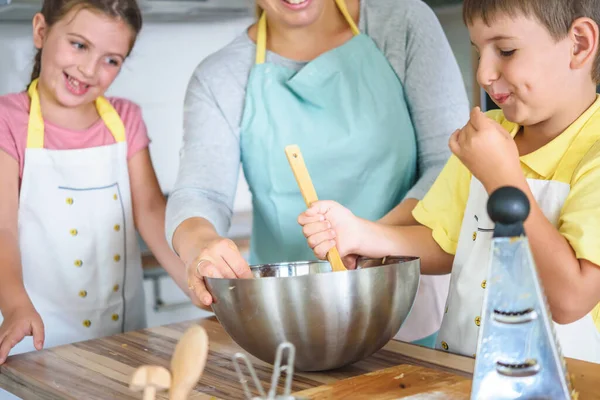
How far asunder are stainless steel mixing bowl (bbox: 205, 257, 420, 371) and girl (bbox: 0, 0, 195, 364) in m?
0.77

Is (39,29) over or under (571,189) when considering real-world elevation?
over

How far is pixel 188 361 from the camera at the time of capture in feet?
2.37

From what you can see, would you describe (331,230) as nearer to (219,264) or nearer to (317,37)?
(219,264)

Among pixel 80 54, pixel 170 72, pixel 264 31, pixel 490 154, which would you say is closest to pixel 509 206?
pixel 490 154

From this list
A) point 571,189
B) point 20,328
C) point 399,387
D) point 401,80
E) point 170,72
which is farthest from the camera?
point 170,72

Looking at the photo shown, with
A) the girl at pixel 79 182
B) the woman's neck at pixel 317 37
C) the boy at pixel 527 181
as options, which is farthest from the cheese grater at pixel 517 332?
the girl at pixel 79 182

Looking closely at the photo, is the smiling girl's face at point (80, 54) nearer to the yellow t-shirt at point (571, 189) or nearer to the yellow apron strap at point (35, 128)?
the yellow apron strap at point (35, 128)

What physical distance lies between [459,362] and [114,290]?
0.94 m

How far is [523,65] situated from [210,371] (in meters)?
0.55

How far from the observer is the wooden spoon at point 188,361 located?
0.71 meters

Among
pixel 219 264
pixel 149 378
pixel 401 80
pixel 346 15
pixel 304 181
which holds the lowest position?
pixel 149 378

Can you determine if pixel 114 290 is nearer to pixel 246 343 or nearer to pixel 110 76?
pixel 110 76

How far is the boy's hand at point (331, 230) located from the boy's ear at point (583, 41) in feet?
1.20

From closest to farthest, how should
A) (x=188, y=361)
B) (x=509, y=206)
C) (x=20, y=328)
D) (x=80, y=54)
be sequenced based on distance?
(x=509, y=206) → (x=188, y=361) → (x=20, y=328) → (x=80, y=54)
